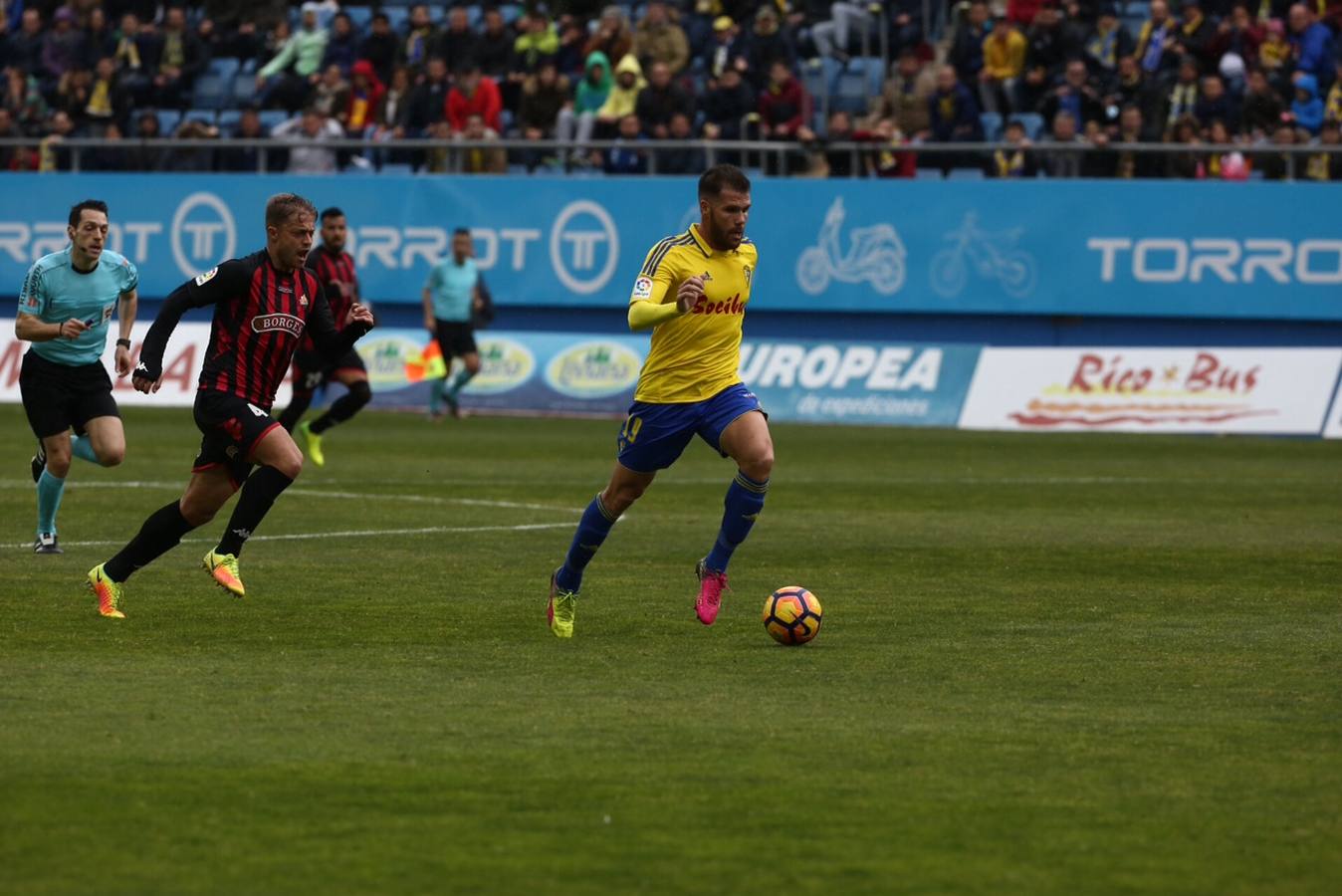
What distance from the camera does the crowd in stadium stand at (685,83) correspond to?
27.8m

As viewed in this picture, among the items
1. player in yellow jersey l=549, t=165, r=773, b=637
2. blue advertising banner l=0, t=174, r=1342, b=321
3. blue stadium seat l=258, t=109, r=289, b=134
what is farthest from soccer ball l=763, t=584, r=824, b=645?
blue stadium seat l=258, t=109, r=289, b=134

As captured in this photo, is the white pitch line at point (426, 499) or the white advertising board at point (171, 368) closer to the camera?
the white pitch line at point (426, 499)

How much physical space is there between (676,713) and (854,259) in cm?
2211

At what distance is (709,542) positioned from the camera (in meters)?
15.0

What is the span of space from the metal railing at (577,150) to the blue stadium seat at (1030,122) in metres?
0.73

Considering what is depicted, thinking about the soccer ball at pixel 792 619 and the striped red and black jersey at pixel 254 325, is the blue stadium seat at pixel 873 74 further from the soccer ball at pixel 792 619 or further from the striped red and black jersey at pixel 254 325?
the soccer ball at pixel 792 619

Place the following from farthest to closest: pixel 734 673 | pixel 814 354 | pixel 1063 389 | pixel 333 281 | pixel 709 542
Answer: pixel 814 354, pixel 1063 389, pixel 333 281, pixel 709 542, pixel 734 673

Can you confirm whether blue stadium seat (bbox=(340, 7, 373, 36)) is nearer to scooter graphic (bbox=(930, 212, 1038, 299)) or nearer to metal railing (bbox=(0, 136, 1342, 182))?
metal railing (bbox=(0, 136, 1342, 182))

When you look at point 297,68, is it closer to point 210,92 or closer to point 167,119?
point 210,92

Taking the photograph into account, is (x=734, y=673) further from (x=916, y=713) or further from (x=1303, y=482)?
(x=1303, y=482)

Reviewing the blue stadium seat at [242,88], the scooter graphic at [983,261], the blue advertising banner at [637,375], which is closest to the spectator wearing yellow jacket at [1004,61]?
the scooter graphic at [983,261]

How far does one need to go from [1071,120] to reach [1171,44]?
1609mm

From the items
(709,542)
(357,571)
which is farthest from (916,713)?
Result: (709,542)

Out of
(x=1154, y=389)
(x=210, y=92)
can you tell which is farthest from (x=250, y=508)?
(x=210, y=92)
